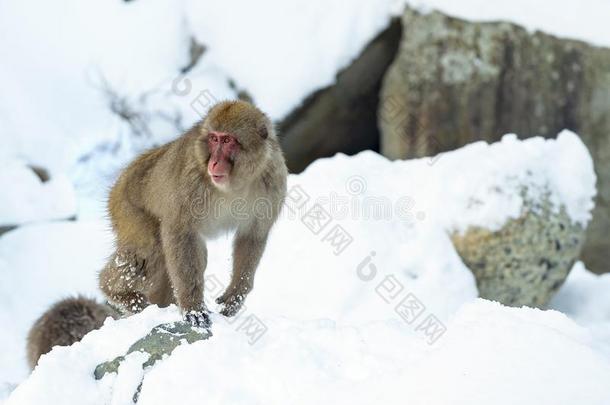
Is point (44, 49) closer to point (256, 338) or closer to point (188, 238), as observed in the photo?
point (188, 238)

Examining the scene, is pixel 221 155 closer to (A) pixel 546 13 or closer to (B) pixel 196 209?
(B) pixel 196 209

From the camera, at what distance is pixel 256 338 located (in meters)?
3.48

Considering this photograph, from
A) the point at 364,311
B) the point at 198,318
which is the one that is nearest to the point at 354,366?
the point at 198,318

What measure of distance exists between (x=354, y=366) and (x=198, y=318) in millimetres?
929

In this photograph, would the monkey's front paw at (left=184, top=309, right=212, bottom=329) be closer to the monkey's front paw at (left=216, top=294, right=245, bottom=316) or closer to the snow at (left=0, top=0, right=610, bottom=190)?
the monkey's front paw at (left=216, top=294, right=245, bottom=316)

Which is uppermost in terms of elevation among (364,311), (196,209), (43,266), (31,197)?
(196,209)

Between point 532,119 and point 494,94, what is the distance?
0.38 metres

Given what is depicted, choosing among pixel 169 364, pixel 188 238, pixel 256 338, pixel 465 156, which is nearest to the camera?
pixel 169 364

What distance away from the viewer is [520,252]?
6.19 m

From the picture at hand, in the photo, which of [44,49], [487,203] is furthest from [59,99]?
[487,203]

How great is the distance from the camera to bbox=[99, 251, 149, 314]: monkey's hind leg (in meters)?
4.43

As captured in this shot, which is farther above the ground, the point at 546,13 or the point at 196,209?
the point at 196,209

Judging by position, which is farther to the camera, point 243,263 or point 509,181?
point 509,181

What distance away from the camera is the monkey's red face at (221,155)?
3896mm
